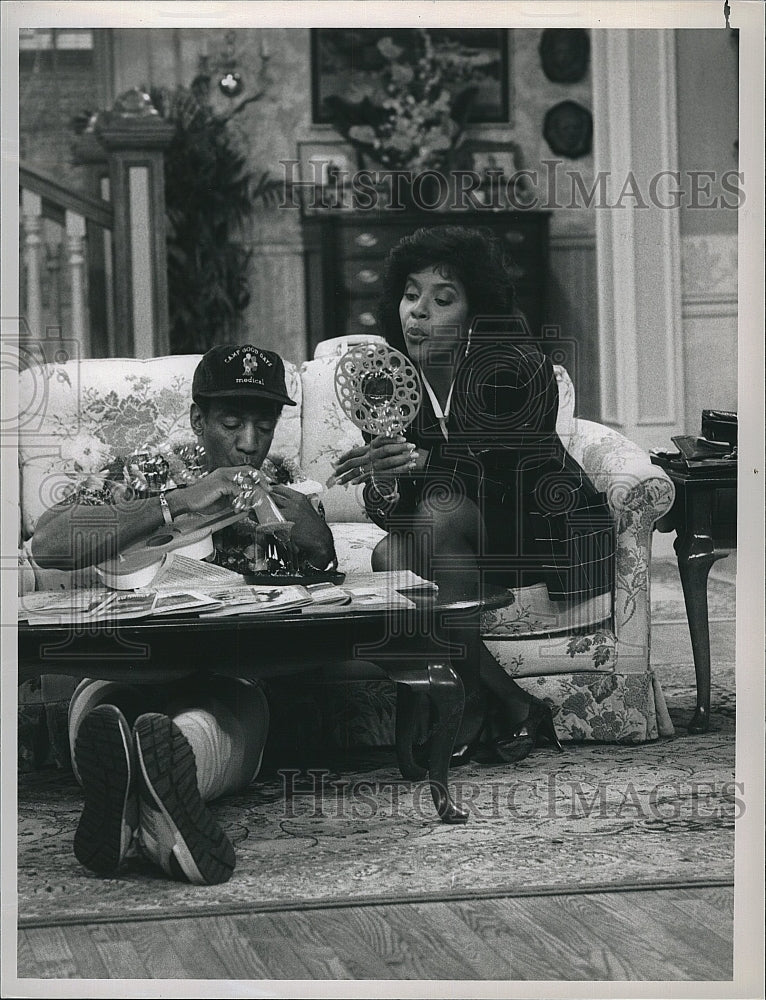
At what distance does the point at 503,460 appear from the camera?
85.7 inches

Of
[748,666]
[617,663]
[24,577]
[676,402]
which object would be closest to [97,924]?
[24,577]

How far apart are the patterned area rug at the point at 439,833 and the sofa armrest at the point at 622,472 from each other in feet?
0.52

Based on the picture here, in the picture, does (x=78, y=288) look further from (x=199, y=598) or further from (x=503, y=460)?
(x=503, y=460)

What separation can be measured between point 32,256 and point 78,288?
95 mm

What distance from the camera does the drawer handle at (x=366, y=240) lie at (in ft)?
6.97

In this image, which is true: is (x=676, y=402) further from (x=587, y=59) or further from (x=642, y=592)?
(x=587, y=59)

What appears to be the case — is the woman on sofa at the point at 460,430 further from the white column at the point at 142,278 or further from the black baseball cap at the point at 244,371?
the white column at the point at 142,278

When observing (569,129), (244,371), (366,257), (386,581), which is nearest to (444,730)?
(386,581)

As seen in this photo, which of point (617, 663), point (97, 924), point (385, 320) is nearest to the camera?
point (97, 924)

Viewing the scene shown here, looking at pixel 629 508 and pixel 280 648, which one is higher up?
pixel 629 508

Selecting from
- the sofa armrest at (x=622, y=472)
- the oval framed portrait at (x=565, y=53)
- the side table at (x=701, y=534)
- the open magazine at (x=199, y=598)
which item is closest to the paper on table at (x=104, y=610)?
the open magazine at (x=199, y=598)

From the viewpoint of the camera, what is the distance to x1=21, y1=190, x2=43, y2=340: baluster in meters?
2.13

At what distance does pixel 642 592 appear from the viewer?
7.56 feet

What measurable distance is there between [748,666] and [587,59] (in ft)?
3.61
